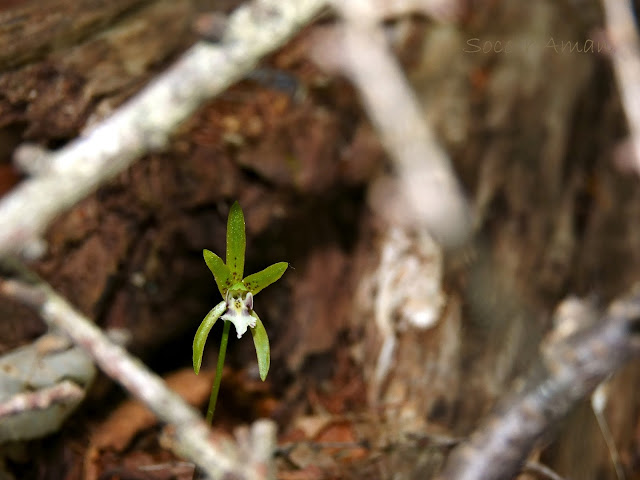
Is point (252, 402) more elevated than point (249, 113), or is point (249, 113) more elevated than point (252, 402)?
point (249, 113)

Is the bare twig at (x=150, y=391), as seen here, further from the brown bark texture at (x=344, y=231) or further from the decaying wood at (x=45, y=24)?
the decaying wood at (x=45, y=24)

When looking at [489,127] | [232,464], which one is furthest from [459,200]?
[232,464]

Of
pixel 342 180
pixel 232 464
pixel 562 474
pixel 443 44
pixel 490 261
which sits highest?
pixel 443 44

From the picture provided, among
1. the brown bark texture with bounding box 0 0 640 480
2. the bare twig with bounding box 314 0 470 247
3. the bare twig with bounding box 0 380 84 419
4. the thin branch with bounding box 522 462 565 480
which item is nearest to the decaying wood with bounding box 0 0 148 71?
the brown bark texture with bounding box 0 0 640 480

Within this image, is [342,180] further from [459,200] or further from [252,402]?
[252,402]

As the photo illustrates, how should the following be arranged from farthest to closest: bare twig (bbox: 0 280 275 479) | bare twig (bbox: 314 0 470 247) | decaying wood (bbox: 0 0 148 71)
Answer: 1. bare twig (bbox: 314 0 470 247)
2. decaying wood (bbox: 0 0 148 71)
3. bare twig (bbox: 0 280 275 479)

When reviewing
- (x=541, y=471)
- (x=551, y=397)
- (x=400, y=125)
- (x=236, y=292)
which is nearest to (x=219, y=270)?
(x=236, y=292)

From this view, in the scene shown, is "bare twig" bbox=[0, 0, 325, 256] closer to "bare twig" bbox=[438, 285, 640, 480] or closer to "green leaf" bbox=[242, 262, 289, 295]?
"green leaf" bbox=[242, 262, 289, 295]
